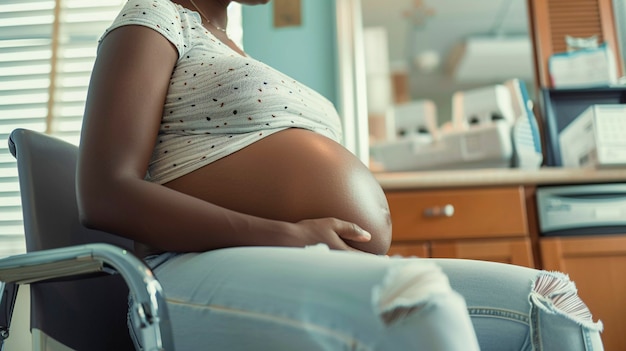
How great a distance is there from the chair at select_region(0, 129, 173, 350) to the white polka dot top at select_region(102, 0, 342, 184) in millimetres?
128

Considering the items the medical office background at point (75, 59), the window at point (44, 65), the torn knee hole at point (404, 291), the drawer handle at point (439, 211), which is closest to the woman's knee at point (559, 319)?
the torn knee hole at point (404, 291)

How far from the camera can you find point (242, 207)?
2.68 feet

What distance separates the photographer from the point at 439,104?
6.43 meters

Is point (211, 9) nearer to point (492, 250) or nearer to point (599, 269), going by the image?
point (492, 250)

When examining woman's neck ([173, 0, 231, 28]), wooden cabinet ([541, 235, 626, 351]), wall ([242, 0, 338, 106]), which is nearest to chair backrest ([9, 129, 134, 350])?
woman's neck ([173, 0, 231, 28])

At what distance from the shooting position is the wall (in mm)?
2525

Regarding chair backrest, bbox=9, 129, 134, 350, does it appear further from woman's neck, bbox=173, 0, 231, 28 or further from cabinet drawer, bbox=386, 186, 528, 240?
cabinet drawer, bbox=386, 186, 528, 240

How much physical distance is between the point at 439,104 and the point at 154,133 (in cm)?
582

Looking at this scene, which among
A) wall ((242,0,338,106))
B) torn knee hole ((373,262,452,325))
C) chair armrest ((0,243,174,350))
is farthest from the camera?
wall ((242,0,338,106))

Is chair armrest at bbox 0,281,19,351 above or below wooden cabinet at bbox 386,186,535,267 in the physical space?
above

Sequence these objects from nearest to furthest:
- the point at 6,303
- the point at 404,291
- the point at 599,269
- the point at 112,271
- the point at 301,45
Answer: the point at 404,291, the point at 112,271, the point at 6,303, the point at 599,269, the point at 301,45

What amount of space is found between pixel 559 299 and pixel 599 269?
52.4 inches

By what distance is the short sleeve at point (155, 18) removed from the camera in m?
0.84

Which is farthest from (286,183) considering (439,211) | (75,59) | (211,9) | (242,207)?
(75,59)
